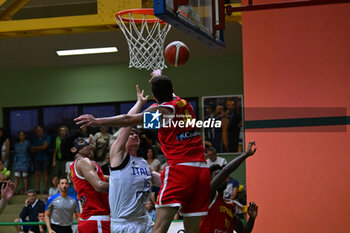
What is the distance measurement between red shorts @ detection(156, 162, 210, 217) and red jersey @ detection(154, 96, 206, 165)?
3.2 inches

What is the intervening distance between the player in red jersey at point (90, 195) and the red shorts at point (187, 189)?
111 centimetres

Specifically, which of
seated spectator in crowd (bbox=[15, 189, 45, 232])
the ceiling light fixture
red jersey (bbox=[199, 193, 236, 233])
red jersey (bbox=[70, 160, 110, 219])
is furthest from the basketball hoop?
the ceiling light fixture

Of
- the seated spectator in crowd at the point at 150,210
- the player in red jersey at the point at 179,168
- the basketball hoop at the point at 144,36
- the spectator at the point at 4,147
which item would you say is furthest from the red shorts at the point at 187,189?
the spectator at the point at 4,147

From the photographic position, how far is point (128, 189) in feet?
20.1

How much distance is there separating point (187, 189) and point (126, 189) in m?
1.16

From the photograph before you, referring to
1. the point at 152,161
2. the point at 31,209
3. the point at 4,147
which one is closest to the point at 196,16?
the point at 31,209

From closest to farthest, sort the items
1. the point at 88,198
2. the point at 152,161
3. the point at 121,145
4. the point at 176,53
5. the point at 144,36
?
the point at 121,145 → the point at 88,198 → the point at 176,53 → the point at 144,36 → the point at 152,161

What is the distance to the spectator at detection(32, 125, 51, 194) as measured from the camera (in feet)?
50.8

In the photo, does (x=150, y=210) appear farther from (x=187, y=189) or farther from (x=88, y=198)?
(x=187, y=189)

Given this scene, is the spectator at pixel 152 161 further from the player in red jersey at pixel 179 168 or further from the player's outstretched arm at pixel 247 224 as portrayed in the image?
the player in red jersey at pixel 179 168

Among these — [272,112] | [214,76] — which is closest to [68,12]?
[214,76]

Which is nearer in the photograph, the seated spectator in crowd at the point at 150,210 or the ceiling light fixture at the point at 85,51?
the seated spectator in crowd at the point at 150,210

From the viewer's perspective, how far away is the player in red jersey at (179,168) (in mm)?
5145

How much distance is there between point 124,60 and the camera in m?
16.2
